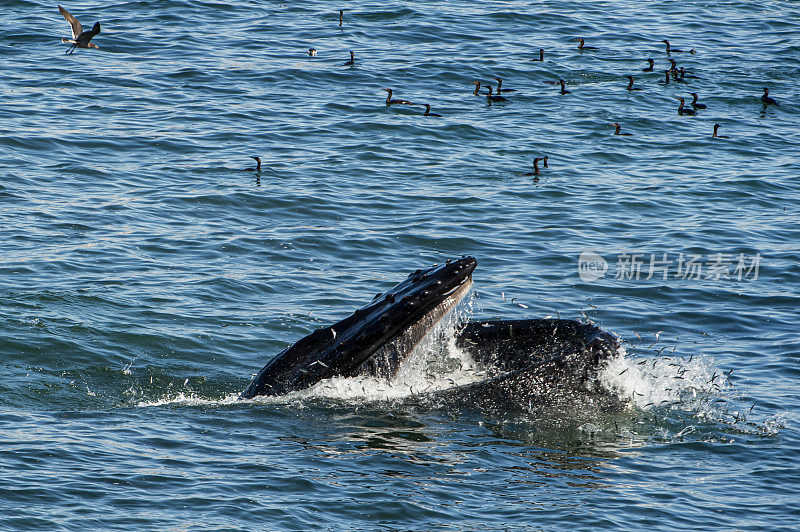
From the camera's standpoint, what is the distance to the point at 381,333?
8.27 metres

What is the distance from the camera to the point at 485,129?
23.6 meters

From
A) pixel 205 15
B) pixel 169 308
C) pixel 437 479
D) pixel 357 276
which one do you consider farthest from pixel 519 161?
pixel 205 15

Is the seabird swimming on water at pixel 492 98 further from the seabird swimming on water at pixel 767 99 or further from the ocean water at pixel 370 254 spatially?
the seabird swimming on water at pixel 767 99

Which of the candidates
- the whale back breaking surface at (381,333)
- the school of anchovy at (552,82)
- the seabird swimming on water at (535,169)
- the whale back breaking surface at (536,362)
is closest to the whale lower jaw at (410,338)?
the whale back breaking surface at (381,333)

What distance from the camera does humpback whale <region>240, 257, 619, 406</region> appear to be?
8.30m

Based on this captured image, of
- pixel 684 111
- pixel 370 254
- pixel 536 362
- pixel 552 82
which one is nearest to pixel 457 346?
pixel 536 362

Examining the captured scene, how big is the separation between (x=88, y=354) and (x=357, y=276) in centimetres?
Result: 412

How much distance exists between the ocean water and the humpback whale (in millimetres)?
290

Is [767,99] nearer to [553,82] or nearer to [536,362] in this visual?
[553,82]

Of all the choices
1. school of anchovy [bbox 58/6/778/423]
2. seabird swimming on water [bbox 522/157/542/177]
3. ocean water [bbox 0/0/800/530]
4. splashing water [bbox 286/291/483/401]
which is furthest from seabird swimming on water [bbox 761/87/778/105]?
splashing water [bbox 286/291/483/401]

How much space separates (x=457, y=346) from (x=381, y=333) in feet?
4.51

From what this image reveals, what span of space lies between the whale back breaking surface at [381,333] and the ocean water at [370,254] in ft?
1.14

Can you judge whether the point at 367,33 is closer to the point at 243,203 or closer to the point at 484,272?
the point at 243,203

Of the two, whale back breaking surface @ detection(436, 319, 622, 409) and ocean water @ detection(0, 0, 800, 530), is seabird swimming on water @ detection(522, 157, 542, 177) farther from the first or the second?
whale back breaking surface @ detection(436, 319, 622, 409)
